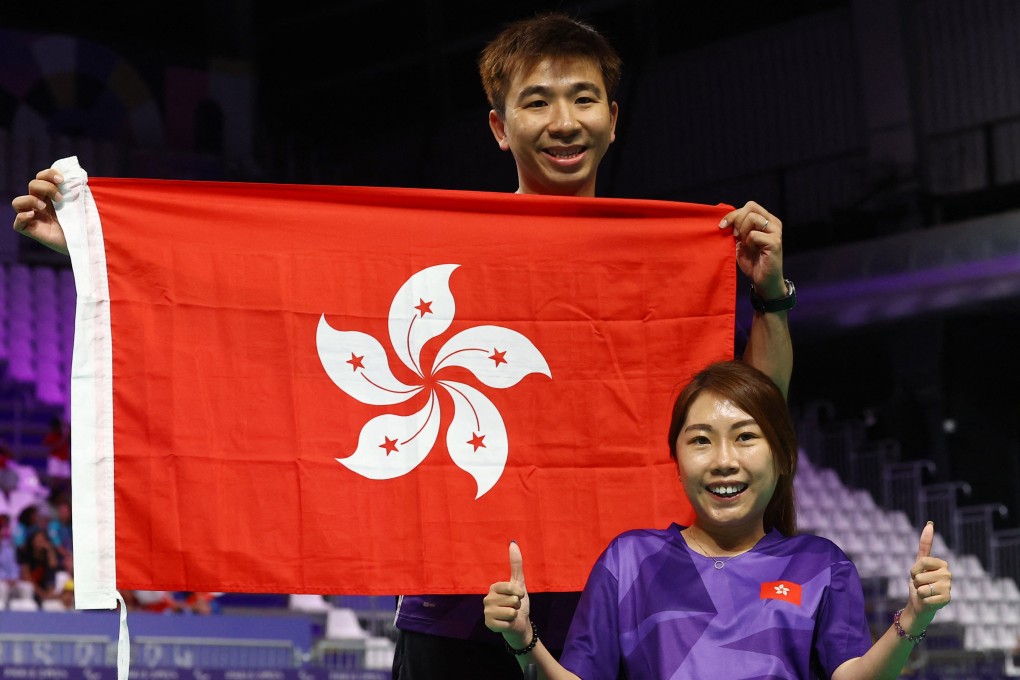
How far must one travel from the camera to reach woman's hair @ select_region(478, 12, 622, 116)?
271cm

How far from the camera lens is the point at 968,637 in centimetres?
1167

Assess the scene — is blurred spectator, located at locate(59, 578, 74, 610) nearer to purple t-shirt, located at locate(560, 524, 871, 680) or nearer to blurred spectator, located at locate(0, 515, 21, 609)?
blurred spectator, located at locate(0, 515, 21, 609)

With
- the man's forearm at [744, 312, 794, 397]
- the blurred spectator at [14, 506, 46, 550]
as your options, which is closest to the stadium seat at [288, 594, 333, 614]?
the blurred spectator at [14, 506, 46, 550]

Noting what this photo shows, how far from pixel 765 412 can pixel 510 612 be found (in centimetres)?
53

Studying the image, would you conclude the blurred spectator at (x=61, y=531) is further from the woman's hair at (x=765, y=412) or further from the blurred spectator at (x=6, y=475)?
the woman's hair at (x=765, y=412)

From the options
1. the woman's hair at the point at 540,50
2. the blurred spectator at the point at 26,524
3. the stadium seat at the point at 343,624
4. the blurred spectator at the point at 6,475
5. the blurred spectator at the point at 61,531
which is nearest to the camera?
the woman's hair at the point at 540,50

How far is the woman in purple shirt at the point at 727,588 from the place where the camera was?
6.91ft

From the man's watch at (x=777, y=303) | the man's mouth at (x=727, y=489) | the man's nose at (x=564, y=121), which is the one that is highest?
the man's nose at (x=564, y=121)

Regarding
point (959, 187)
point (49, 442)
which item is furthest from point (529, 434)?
point (959, 187)

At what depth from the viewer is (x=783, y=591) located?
7.14 feet

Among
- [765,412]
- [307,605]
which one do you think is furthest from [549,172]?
[307,605]

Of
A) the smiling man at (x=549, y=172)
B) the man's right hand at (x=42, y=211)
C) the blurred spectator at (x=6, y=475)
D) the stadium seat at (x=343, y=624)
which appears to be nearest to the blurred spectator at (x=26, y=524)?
the blurred spectator at (x=6, y=475)

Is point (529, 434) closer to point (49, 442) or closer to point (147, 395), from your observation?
point (147, 395)

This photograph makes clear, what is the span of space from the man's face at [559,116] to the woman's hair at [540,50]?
0.02 m
